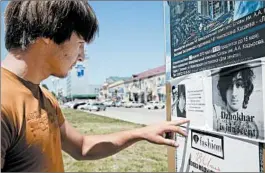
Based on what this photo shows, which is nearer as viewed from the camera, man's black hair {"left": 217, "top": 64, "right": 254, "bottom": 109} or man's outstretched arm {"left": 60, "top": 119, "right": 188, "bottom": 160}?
man's black hair {"left": 217, "top": 64, "right": 254, "bottom": 109}

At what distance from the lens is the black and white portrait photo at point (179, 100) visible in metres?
1.34

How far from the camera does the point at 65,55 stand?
102 cm

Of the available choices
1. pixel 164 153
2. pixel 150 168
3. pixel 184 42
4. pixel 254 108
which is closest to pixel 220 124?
pixel 254 108

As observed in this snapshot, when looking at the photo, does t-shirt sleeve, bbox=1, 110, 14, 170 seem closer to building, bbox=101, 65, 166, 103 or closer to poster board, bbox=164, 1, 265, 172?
poster board, bbox=164, 1, 265, 172

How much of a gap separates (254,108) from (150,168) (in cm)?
324

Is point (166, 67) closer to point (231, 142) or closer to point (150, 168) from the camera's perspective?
point (231, 142)

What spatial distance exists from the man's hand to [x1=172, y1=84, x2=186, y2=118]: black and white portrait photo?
61 millimetres

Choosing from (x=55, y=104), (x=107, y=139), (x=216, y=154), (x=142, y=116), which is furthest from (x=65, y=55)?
(x=142, y=116)

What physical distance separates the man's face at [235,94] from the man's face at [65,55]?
53cm

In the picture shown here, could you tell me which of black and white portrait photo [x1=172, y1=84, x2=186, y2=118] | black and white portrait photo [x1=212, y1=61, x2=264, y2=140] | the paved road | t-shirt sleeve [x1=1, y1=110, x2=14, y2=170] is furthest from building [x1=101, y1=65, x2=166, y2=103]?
t-shirt sleeve [x1=1, y1=110, x2=14, y2=170]

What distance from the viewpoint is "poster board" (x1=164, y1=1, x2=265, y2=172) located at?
2.99 feet

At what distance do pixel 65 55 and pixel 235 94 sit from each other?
581 mm

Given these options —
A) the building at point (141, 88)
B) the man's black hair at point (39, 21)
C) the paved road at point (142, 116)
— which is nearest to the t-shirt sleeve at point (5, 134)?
the man's black hair at point (39, 21)

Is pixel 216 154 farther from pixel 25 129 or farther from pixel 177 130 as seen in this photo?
pixel 25 129
